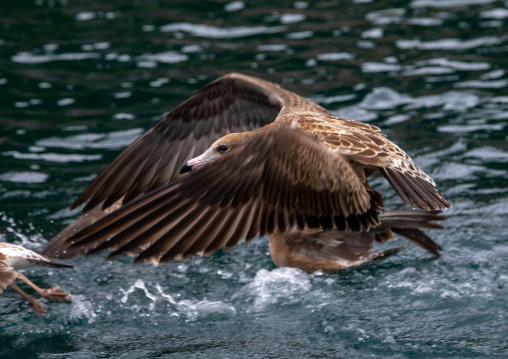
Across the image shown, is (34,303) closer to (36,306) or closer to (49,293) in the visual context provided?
(36,306)

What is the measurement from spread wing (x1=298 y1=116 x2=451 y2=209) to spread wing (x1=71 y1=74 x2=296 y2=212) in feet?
3.44

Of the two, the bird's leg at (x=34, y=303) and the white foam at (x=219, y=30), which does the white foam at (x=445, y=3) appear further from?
the bird's leg at (x=34, y=303)

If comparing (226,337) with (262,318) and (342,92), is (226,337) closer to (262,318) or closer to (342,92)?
(262,318)

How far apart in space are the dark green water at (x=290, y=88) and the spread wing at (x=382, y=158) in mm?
798

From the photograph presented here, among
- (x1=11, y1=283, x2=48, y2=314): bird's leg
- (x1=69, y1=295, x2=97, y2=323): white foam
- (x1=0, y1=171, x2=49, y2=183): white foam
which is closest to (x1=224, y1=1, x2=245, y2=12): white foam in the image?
(x1=0, y1=171, x2=49, y2=183): white foam

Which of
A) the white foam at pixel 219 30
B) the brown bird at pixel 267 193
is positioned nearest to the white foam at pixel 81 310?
the brown bird at pixel 267 193

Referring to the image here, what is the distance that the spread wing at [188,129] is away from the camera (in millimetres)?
6566

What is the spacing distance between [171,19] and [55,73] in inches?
89.3

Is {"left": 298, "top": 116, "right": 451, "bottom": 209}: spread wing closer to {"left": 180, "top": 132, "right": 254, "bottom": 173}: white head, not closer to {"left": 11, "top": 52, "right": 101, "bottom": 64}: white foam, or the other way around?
{"left": 180, "top": 132, "right": 254, "bottom": 173}: white head

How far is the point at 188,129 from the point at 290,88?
2916 millimetres

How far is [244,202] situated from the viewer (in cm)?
507

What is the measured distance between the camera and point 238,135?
577cm

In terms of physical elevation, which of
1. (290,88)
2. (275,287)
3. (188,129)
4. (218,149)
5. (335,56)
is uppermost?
(218,149)

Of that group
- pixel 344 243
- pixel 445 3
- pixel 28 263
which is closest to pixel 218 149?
pixel 344 243
